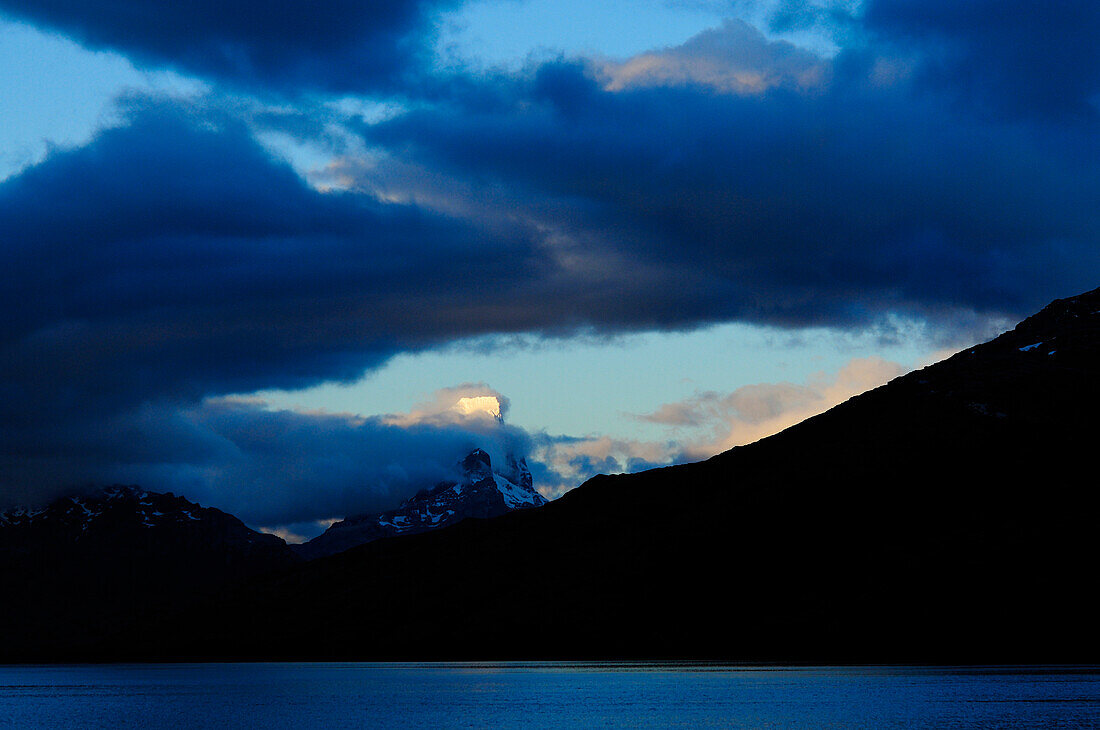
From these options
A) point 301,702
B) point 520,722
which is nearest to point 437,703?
point 301,702

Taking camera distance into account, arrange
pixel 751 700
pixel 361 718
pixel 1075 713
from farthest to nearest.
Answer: pixel 751 700 < pixel 361 718 < pixel 1075 713

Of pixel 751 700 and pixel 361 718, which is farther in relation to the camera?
pixel 751 700

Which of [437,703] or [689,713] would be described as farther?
[437,703]

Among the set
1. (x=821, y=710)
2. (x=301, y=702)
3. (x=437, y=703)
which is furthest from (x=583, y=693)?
(x=821, y=710)

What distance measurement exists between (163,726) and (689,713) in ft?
220

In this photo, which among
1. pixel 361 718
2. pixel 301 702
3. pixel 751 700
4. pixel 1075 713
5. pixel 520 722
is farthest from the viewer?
pixel 301 702

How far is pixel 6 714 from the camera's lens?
181 meters

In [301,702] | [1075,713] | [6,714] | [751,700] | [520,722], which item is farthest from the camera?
[301,702]

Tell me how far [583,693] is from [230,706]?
5860 centimetres

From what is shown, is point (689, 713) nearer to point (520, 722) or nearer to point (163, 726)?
point (520, 722)

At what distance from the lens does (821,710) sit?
148m

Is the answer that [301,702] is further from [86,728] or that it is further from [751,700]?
[751,700]

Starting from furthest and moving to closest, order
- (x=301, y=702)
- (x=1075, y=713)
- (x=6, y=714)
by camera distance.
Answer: (x=301, y=702) → (x=6, y=714) → (x=1075, y=713)

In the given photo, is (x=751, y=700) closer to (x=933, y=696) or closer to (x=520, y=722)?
(x=933, y=696)
